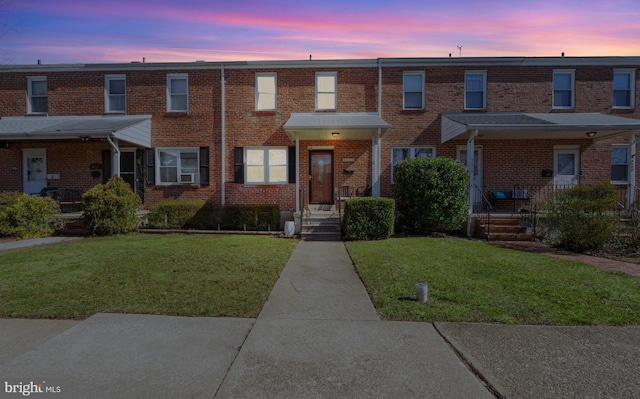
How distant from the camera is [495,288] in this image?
5191mm

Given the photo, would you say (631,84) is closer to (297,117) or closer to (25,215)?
(297,117)

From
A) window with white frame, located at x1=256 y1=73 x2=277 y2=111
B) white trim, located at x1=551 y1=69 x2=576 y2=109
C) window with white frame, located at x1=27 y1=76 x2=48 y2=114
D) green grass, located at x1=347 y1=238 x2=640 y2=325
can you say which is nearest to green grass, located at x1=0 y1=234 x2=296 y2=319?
green grass, located at x1=347 y1=238 x2=640 y2=325

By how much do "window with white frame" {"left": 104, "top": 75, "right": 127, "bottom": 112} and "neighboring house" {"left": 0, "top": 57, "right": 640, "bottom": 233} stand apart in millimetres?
41

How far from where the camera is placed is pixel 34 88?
13.9m

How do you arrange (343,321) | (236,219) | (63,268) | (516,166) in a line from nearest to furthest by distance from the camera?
(343,321) < (63,268) < (236,219) < (516,166)

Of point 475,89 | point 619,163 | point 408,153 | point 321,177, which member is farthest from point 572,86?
point 321,177

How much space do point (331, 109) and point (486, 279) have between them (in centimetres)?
933

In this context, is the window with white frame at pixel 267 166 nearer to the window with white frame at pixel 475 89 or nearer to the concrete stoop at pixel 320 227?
the concrete stoop at pixel 320 227

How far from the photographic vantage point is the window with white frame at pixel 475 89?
13.2 meters

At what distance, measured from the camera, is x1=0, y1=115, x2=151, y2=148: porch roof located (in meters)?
11.4

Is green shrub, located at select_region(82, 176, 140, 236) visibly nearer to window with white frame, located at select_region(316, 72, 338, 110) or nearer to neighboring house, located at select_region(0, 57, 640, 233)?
neighboring house, located at select_region(0, 57, 640, 233)

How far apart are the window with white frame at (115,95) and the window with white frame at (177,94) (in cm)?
189

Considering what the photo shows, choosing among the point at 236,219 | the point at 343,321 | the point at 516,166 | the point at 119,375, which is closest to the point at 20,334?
the point at 119,375

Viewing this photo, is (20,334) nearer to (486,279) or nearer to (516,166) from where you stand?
(486,279)
